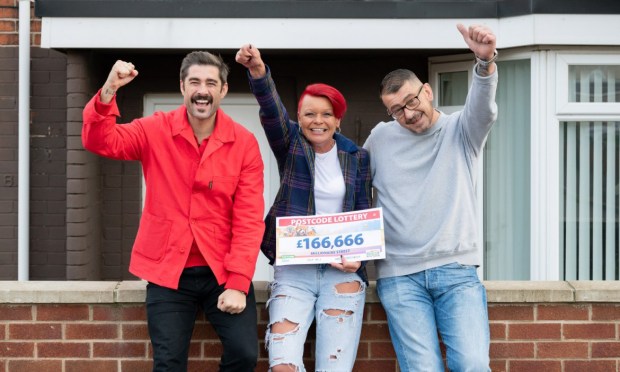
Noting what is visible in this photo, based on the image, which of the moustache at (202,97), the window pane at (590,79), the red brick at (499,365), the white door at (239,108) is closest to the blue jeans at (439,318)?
the red brick at (499,365)

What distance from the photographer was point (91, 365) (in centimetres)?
427

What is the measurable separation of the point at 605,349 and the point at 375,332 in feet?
3.78

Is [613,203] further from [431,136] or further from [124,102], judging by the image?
[124,102]

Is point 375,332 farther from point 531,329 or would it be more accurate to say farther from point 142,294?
point 142,294

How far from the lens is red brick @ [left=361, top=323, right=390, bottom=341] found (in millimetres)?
4289

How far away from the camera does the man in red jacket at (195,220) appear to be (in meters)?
3.79

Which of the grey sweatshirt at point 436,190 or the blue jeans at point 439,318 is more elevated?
the grey sweatshirt at point 436,190

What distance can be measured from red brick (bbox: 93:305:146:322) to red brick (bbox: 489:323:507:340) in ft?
5.67

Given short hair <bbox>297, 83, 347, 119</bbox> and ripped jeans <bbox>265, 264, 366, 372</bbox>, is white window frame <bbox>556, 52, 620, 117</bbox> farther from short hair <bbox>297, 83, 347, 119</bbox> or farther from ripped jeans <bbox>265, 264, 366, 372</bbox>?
ripped jeans <bbox>265, 264, 366, 372</bbox>

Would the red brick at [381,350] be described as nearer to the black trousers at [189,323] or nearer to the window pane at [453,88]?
the black trousers at [189,323]

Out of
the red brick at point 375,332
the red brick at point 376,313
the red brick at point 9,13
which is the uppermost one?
the red brick at point 9,13

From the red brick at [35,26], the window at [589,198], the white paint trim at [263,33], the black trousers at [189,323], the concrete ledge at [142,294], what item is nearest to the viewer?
the black trousers at [189,323]

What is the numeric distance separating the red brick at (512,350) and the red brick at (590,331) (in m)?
0.19

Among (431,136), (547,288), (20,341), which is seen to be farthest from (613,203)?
(20,341)
